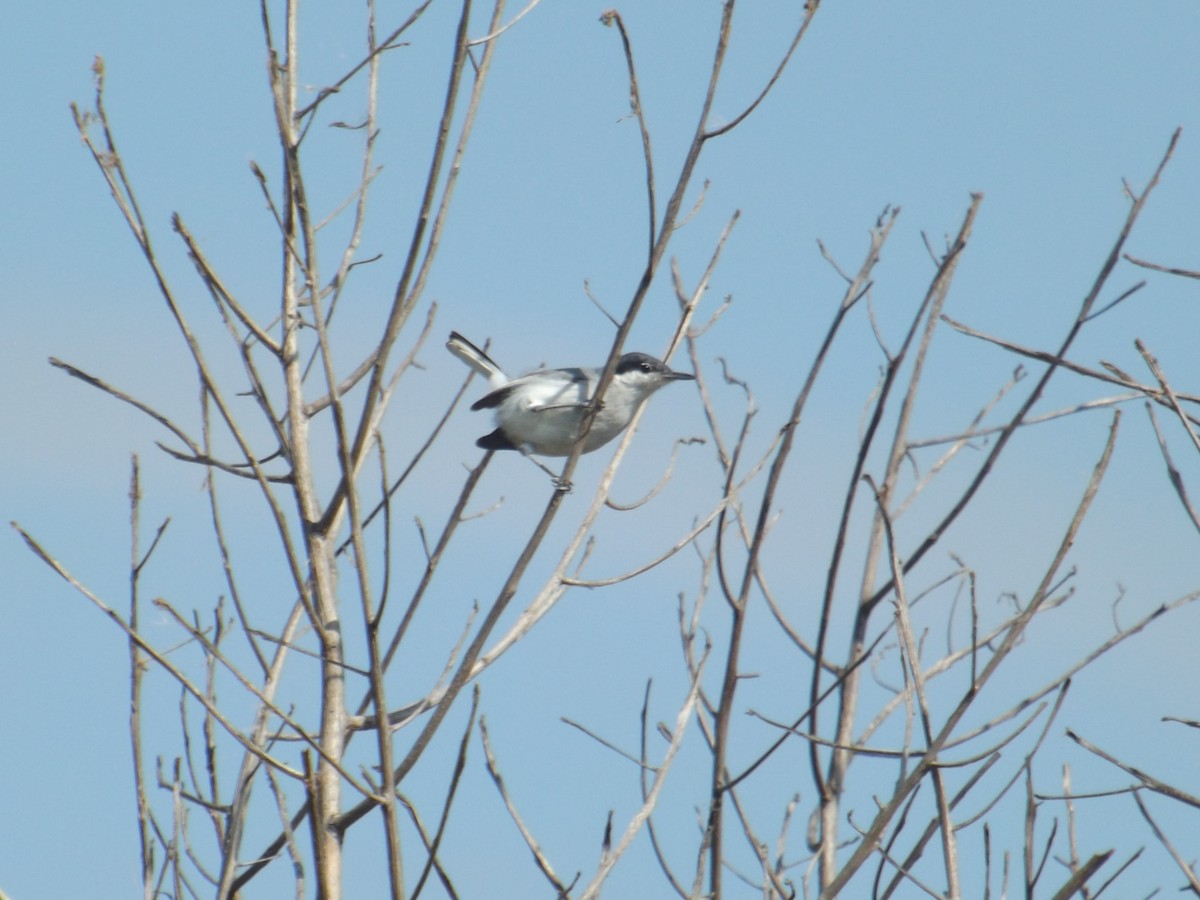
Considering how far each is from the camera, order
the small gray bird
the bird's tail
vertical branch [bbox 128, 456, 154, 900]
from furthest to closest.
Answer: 1. the bird's tail
2. the small gray bird
3. vertical branch [bbox 128, 456, 154, 900]

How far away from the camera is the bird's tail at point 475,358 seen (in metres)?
5.85

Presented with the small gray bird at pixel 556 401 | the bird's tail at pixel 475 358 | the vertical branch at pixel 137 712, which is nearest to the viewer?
the vertical branch at pixel 137 712

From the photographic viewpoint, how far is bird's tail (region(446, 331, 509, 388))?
5.85 metres

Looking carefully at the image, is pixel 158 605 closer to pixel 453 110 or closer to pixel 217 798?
pixel 217 798

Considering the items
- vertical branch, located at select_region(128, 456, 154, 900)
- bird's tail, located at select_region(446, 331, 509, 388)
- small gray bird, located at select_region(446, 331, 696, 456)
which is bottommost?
vertical branch, located at select_region(128, 456, 154, 900)

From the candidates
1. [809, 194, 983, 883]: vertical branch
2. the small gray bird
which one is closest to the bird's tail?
the small gray bird

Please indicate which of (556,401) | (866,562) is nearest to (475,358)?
(556,401)

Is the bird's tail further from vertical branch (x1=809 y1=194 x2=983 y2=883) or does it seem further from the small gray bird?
vertical branch (x1=809 y1=194 x2=983 y2=883)

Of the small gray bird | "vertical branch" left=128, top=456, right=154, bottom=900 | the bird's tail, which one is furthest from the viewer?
the bird's tail

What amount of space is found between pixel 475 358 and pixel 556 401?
623 mm

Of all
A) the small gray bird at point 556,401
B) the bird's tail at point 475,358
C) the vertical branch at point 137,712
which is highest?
the bird's tail at point 475,358

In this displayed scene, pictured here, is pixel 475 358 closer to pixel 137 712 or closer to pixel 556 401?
pixel 556 401

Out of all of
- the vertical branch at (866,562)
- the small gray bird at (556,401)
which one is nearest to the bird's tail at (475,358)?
the small gray bird at (556,401)

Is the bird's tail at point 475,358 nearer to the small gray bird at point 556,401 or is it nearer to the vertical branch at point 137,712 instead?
the small gray bird at point 556,401
